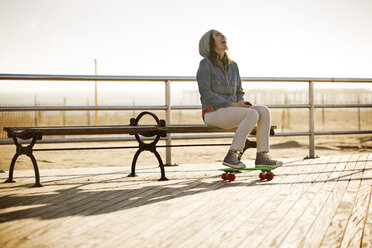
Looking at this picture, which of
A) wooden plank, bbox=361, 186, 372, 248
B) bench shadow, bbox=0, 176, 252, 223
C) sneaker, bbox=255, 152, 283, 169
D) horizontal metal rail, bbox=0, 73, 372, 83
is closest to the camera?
wooden plank, bbox=361, 186, 372, 248

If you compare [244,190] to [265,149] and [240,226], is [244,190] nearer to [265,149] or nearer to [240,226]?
[265,149]

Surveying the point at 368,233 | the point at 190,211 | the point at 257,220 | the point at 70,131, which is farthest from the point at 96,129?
the point at 368,233

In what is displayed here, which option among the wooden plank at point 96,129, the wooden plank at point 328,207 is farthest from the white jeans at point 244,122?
the wooden plank at point 328,207

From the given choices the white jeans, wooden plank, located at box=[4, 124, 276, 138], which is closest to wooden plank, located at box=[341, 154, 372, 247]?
the white jeans

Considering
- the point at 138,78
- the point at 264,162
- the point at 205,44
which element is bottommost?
the point at 264,162

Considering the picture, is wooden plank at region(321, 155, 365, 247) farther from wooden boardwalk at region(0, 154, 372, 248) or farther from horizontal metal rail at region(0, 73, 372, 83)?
horizontal metal rail at region(0, 73, 372, 83)

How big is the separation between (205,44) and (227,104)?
1.76 ft

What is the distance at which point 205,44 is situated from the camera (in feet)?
10.7

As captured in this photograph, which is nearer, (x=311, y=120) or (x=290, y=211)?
(x=290, y=211)

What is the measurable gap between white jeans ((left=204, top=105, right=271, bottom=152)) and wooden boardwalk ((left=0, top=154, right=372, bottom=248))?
0.98 feet

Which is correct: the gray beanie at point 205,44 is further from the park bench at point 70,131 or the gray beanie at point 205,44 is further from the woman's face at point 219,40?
the park bench at point 70,131

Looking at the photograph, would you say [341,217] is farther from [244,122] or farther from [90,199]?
[90,199]

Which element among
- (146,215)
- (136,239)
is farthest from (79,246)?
(146,215)

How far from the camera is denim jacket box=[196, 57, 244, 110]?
3.10 meters
